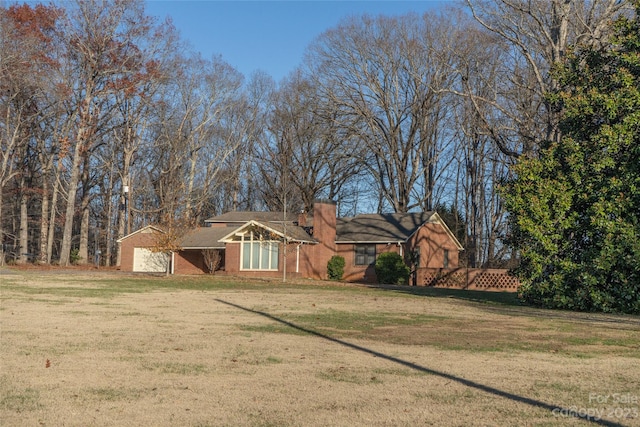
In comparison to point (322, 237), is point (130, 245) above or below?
below

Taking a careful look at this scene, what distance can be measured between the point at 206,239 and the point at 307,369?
40.4 metres

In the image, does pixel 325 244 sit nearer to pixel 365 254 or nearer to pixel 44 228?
pixel 365 254

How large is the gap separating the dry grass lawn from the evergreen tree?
13.3ft

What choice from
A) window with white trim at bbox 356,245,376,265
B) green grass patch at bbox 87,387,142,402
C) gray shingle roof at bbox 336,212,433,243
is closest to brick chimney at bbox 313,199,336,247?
gray shingle roof at bbox 336,212,433,243

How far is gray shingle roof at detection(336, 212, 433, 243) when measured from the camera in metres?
43.6

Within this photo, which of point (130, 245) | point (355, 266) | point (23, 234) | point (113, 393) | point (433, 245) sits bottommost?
point (113, 393)

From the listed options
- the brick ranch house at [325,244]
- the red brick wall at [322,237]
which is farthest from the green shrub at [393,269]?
the red brick wall at [322,237]

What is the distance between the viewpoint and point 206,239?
48.7 m

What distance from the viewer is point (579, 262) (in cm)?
2102

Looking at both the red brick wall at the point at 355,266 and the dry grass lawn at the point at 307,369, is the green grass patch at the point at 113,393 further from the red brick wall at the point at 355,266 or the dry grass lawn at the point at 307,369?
the red brick wall at the point at 355,266

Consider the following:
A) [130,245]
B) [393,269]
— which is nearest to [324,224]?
[393,269]

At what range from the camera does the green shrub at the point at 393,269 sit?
40156mm

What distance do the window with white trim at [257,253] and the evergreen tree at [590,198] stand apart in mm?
23051

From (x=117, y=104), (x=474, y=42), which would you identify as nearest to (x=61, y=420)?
(x=474, y=42)
